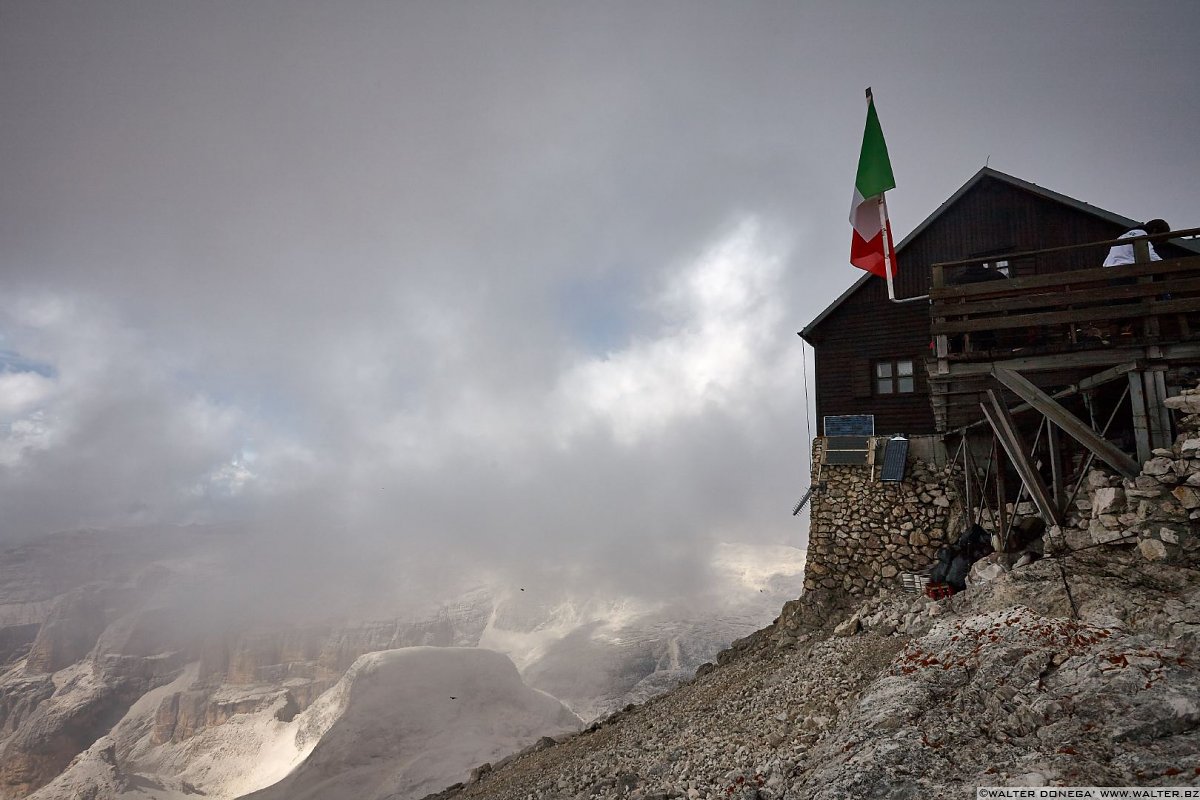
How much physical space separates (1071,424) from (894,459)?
9.04m

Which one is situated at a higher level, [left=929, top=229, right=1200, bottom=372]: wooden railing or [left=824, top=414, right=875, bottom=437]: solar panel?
[left=929, top=229, right=1200, bottom=372]: wooden railing

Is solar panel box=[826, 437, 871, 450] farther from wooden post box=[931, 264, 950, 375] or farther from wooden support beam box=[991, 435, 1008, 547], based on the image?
wooden post box=[931, 264, 950, 375]

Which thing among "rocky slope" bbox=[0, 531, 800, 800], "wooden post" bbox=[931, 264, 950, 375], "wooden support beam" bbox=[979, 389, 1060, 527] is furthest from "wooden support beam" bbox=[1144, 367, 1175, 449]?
Result: "rocky slope" bbox=[0, 531, 800, 800]

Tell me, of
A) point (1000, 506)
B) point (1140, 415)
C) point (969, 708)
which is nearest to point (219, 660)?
point (1000, 506)

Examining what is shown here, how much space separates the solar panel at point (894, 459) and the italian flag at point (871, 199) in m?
6.54

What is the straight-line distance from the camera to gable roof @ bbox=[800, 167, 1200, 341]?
58.5 feet

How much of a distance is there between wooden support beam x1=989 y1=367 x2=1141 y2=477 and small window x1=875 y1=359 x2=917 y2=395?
9.22 meters

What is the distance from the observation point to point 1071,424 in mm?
9766

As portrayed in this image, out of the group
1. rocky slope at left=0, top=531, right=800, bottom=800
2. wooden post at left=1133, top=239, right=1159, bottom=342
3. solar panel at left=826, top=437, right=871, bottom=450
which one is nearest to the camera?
wooden post at left=1133, top=239, right=1159, bottom=342

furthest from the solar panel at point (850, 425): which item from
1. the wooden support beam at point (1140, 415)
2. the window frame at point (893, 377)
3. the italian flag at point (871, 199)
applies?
the wooden support beam at point (1140, 415)

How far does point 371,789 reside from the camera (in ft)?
126

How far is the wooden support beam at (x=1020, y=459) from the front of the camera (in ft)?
35.5

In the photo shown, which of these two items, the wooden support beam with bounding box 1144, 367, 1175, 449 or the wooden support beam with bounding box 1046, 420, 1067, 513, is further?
the wooden support beam with bounding box 1046, 420, 1067, 513

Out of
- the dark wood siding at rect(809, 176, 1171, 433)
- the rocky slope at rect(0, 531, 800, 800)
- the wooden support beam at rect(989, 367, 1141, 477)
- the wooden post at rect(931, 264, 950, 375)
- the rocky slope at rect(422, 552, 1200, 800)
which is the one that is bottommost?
the rocky slope at rect(0, 531, 800, 800)
